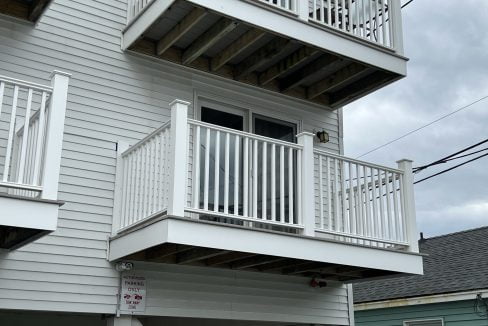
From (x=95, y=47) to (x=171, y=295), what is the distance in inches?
126

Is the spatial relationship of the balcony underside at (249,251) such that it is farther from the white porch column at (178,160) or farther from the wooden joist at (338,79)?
the wooden joist at (338,79)

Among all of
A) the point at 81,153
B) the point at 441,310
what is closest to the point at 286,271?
the point at 81,153

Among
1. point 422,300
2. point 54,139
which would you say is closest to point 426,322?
point 422,300

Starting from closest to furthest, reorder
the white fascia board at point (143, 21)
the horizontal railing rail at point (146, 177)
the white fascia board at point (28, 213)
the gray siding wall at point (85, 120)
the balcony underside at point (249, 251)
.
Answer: the white fascia board at point (28, 213) < the balcony underside at point (249, 251) < the horizontal railing rail at point (146, 177) < the gray siding wall at point (85, 120) < the white fascia board at point (143, 21)

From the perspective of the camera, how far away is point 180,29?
7973mm

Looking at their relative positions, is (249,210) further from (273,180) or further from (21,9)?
(21,9)

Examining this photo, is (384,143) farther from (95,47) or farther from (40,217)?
(40,217)

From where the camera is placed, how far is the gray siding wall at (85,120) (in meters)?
6.98

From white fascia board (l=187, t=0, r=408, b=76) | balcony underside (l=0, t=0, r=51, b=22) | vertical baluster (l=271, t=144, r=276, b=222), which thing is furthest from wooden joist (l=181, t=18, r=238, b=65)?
balcony underside (l=0, t=0, r=51, b=22)

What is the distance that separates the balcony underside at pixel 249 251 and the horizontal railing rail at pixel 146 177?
0.79 ft

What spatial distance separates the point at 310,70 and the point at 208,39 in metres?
1.68

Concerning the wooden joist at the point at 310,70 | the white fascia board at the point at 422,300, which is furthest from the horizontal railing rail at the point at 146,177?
the white fascia board at the point at 422,300

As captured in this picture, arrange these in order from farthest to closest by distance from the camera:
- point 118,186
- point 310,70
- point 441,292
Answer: point 441,292
point 310,70
point 118,186

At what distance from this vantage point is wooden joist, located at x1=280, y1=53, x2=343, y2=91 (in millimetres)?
8754
